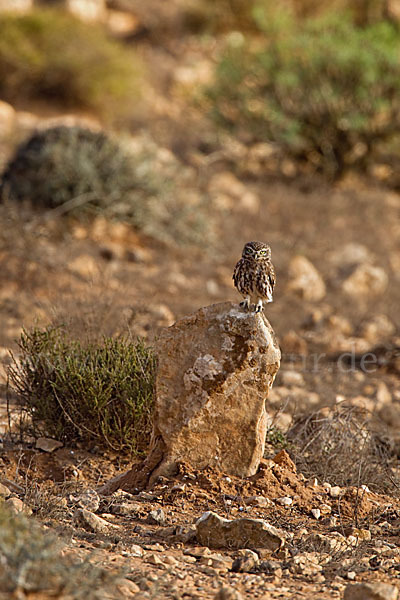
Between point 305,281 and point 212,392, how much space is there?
20.1 feet

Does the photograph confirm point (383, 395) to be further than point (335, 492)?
Yes

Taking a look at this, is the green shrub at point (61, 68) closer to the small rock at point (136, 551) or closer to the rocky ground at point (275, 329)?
the rocky ground at point (275, 329)

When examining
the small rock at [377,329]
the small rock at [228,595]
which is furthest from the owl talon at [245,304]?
the small rock at [377,329]

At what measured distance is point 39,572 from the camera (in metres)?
2.75

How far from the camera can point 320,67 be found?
1419 centimetres

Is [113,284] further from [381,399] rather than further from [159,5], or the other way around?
[159,5]

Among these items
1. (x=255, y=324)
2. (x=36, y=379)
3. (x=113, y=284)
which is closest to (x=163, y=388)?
(x=255, y=324)

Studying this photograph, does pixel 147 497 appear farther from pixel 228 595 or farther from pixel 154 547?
pixel 228 595

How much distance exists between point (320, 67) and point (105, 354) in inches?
408

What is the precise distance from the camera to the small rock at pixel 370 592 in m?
3.09

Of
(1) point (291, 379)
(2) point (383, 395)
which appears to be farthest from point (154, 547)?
(2) point (383, 395)

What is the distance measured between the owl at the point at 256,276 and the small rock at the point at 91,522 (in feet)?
A: 4.27

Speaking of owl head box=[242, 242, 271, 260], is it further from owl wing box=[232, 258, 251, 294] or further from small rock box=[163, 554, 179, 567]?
small rock box=[163, 554, 179, 567]

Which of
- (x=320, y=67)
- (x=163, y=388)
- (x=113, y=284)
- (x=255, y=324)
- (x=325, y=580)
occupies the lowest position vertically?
(x=113, y=284)
